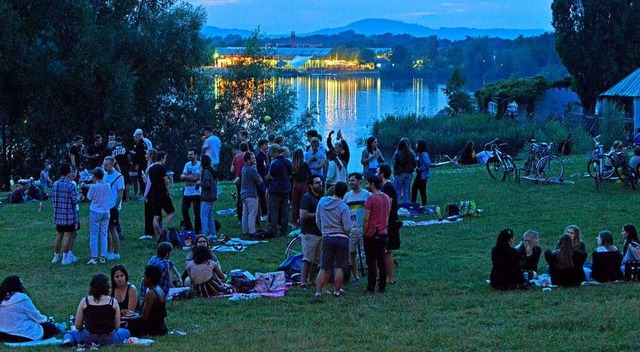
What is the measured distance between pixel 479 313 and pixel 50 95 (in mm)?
26213

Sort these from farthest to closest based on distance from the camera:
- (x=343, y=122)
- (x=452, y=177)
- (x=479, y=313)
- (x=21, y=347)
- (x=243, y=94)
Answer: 1. (x=343, y=122)
2. (x=243, y=94)
3. (x=452, y=177)
4. (x=479, y=313)
5. (x=21, y=347)

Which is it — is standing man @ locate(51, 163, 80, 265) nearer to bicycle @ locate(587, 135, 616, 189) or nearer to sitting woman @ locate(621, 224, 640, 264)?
sitting woman @ locate(621, 224, 640, 264)

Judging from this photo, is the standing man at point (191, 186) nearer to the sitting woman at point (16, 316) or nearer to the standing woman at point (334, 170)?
the standing woman at point (334, 170)

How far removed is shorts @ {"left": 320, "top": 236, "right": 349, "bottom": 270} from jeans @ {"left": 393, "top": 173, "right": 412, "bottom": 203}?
6.92m

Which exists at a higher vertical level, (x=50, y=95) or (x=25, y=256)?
(x=50, y=95)

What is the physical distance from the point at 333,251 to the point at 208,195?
4.66 metres

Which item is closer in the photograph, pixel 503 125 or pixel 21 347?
pixel 21 347

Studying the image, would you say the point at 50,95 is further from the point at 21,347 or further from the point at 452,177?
the point at 21,347

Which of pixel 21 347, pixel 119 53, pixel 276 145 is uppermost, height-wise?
pixel 119 53

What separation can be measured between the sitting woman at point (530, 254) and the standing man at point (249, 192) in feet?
16.3

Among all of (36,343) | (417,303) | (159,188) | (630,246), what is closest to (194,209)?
(159,188)

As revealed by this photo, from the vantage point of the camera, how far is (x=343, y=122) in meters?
77.2

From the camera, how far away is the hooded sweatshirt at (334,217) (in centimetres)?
1142

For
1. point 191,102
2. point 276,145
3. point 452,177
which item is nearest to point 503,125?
point 191,102
